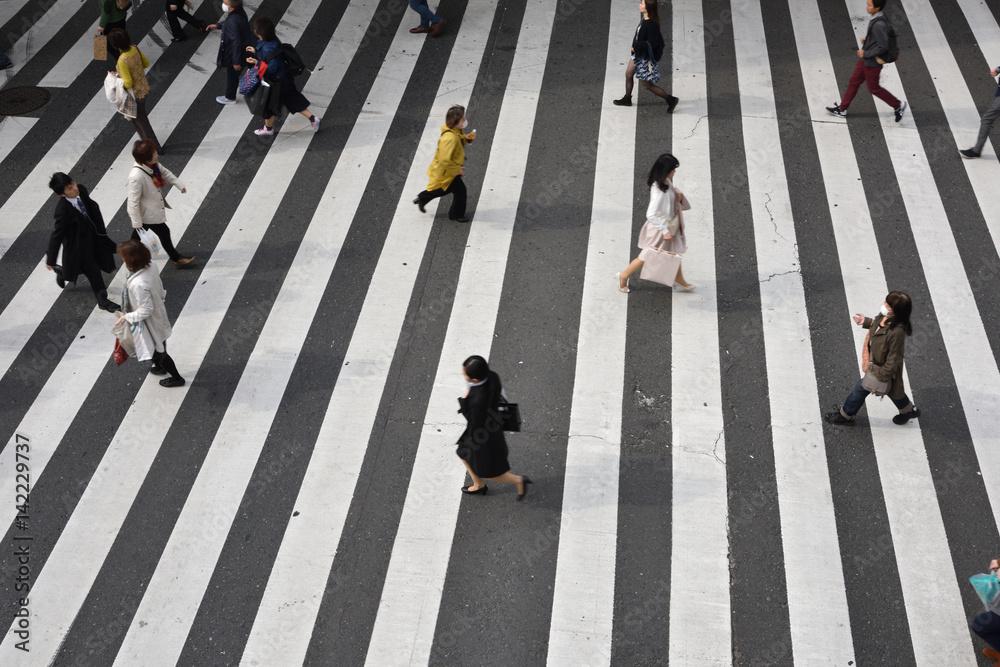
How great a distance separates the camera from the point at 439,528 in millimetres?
6512

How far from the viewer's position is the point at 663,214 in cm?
766

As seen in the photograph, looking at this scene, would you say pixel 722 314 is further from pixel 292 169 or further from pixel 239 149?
pixel 239 149

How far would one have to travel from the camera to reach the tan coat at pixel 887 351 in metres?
6.38

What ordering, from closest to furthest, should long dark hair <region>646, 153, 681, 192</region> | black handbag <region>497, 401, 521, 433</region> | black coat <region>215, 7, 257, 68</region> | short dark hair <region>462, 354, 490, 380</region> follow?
short dark hair <region>462, 354, 490, 380</region>, black handbag <region>497, 401, 521, 433</region>, long dark hair <region>646, 153, 681, 192</region>, black coat <region>215, 7, 257, 68</region>

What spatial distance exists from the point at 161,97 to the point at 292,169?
2.76m

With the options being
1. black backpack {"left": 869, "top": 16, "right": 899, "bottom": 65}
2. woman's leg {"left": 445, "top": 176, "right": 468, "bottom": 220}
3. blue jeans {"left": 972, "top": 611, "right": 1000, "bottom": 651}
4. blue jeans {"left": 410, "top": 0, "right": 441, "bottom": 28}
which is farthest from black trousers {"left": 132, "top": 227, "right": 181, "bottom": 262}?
black backpack {"left": 869, "top": 16, "right": 899, "bottom": 65}

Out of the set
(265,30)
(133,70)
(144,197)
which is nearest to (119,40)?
(133,70)

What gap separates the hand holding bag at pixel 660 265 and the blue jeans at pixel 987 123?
4703 millimetres

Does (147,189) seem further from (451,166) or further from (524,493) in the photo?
(524,493)

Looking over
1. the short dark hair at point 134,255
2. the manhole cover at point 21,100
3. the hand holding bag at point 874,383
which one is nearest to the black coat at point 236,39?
the manhole cover at point 21,100

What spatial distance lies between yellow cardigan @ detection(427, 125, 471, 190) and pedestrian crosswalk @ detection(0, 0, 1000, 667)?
2.17 ft

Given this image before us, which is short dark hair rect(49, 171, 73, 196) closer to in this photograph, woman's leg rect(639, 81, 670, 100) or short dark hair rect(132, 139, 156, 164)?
short dark hair rect(132, 139, 156, 164)

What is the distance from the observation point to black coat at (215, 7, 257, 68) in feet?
33.4

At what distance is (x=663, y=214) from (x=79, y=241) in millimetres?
5599
